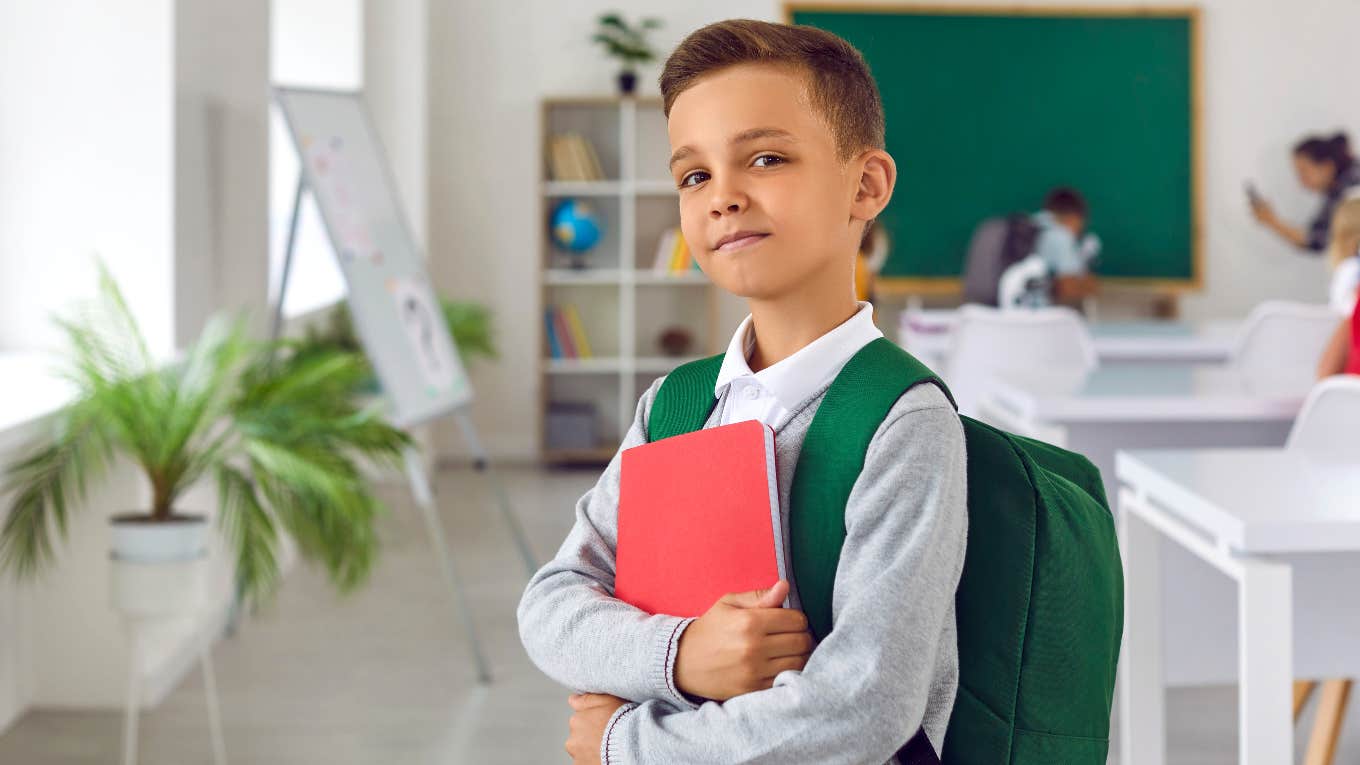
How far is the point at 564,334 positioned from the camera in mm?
7145

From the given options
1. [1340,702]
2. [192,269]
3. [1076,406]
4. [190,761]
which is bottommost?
[190,761]

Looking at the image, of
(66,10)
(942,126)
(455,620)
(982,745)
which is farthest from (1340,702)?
(942,126)

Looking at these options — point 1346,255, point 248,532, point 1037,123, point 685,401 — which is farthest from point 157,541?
point 1037,123

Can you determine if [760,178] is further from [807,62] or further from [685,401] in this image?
[685,401]

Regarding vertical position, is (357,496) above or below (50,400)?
below

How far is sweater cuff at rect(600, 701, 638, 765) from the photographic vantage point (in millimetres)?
968

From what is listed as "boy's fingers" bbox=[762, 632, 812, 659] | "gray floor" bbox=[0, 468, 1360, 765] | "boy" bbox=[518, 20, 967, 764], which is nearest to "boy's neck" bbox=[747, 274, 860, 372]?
"boy" bbox=[518, 20, 967, 764]

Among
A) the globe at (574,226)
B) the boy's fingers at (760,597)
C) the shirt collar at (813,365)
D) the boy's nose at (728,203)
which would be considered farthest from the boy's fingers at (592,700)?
the globe at (574,226)

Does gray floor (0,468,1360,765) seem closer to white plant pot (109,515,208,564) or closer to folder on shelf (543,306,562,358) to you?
white plant pot (109,515,208,564)

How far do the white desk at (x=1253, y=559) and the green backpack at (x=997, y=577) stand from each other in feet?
2.35

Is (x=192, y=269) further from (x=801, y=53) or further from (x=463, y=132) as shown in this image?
(x=463, y=132)

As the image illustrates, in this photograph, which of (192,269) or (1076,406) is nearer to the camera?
(1076,406)

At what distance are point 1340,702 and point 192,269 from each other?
107 inches

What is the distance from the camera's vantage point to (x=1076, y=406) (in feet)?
8.88
